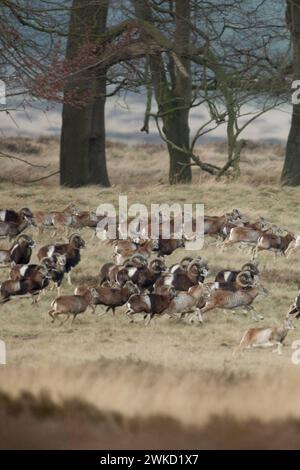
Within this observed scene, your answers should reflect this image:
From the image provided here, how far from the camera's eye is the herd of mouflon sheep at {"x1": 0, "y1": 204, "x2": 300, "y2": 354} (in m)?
9.85

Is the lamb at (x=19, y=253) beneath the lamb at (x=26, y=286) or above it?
above

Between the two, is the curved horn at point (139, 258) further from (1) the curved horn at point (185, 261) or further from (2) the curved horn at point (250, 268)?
(2) the curved horn at point (250, 268)

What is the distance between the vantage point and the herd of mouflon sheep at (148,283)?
985cm

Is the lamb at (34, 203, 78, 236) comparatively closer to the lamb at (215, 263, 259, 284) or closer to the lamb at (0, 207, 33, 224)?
the lamb at (0, 207, 33, 224)

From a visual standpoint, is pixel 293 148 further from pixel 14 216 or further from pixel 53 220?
pixel 14 216

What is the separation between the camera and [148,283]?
10.9 m

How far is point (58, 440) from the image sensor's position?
5.70 metres

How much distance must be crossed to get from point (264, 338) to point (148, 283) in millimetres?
2457

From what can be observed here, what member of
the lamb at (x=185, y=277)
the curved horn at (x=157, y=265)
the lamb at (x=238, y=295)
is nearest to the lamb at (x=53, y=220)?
the curved horn at (x=157, y=265)

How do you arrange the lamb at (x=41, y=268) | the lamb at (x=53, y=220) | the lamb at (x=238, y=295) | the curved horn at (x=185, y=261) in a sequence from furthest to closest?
the lamb at (x=53, y=220) < the curved horn at (x=185, y=261) < the lamb at (x=41, y=268) < the lamb at (x=238, y=295)

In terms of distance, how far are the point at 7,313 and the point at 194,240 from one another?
15.4 ft

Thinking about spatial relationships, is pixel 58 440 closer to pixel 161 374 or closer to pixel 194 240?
pixel 161 374

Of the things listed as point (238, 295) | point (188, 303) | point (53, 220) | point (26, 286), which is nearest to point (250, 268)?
point (238, 295)

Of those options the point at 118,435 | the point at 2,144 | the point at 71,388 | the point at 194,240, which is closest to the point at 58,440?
the point at 118,435
